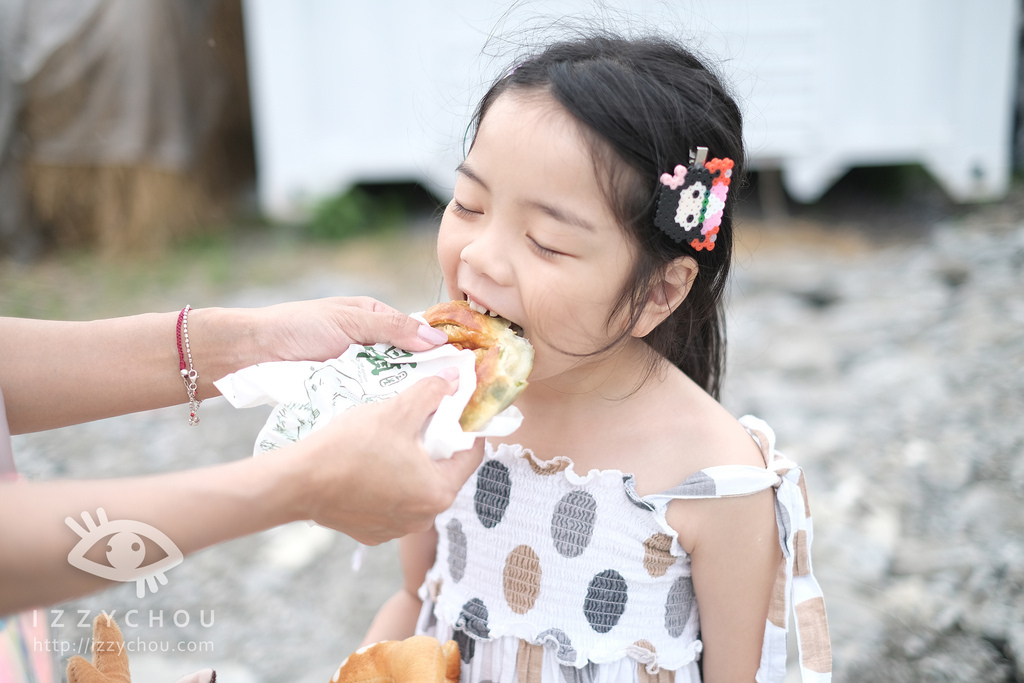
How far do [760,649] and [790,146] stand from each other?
4.90 metres

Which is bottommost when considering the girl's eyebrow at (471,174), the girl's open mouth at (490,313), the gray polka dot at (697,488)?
the gray polka dot at (697,488)

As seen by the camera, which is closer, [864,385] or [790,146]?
[864,385]

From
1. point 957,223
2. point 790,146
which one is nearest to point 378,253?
point 790,146

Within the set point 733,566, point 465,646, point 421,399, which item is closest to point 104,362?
point 421,399

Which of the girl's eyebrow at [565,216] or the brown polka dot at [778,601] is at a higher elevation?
the girl's eyebrow at [565,216]

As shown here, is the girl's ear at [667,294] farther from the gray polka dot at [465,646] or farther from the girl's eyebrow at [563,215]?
the gray polka dot at [465,646]

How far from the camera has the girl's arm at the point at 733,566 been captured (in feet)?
4.75

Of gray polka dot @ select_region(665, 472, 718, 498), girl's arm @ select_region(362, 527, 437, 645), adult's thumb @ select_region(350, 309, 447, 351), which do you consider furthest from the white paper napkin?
girl's arm @ select_region(362, 527, 437, 645)

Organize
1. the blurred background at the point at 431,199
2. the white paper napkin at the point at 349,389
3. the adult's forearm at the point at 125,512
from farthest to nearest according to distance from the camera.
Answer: the blurred background at the point at 431,199, the white paper napkin at the point at 349,389, the adult's forearm at the point at 125,512

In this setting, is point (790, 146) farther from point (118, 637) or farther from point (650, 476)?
point (118, 637)

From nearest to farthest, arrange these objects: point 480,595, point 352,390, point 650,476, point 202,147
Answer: point 352,390, point 650,476, point 480,595, point 202,147

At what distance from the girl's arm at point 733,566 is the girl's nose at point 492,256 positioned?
1.79ft

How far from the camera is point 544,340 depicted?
1.40 meters

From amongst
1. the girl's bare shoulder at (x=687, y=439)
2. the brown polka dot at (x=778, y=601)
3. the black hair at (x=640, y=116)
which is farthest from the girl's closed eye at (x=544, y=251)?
the brown polka dot at (x=778, y=601)
